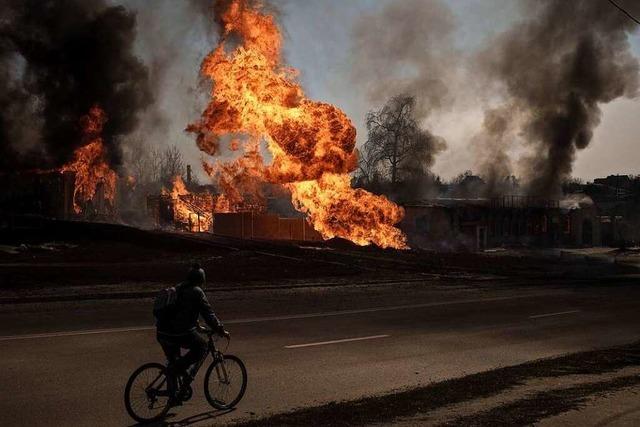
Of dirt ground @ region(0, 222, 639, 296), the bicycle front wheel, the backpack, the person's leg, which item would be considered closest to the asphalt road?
the bicycle front wheel

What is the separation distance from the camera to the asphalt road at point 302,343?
24.7 ft

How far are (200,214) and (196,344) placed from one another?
3995 centimetres

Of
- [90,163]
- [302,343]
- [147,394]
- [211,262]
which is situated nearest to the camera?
[147,394]

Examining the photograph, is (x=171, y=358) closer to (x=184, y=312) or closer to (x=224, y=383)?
(x=184, y=312)

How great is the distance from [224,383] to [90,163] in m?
37.4

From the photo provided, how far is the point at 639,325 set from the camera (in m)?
14.6

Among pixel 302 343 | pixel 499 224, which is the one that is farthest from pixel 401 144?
pixel 302 343

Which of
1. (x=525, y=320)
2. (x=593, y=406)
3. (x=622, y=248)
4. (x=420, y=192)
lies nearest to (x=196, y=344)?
(x=593, y=406)

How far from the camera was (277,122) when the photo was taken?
117ft

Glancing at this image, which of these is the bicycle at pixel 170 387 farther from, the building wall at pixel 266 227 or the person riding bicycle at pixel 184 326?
the building wall at pixel 266 227

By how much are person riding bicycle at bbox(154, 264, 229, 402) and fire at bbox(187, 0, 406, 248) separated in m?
29.2

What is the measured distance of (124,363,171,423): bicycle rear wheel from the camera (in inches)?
260

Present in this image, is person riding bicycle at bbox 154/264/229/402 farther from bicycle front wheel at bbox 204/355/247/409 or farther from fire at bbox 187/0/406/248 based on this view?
fire at bbox 187/0/406/248

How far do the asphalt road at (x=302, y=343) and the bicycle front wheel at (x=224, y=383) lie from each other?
0.16 m
